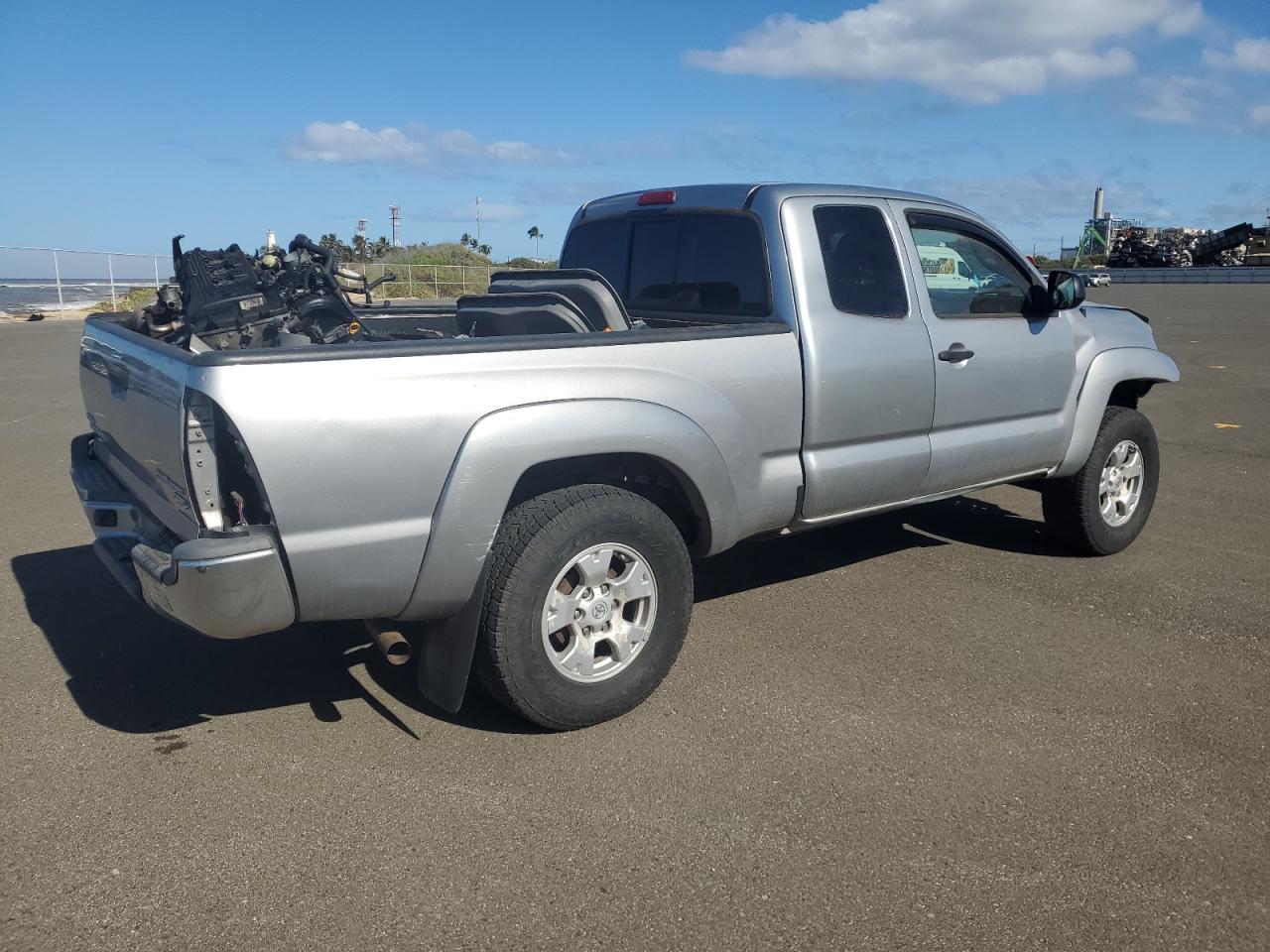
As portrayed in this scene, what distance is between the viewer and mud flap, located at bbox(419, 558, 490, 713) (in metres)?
3.49

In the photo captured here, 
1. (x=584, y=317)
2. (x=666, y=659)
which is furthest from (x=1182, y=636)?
(x=584, y=317)

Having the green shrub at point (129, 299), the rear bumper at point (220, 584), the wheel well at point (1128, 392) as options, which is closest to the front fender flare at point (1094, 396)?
the wheel well at point (1128, 392)

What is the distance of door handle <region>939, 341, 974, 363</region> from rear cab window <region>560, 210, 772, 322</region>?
37.0 inches

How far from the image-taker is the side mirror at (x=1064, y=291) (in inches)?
207

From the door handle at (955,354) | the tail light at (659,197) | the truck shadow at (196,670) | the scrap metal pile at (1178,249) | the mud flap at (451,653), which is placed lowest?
the truck shadow at (196,670)

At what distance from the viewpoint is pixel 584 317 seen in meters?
4.34

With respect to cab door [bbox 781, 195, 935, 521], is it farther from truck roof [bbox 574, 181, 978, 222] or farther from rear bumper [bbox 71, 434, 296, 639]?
rear bumper [bbox 71, 434, 296, 639]

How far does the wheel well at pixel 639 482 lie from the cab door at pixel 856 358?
52 centimetres

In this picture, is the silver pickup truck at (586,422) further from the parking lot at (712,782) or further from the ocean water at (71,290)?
the ocean water at (71,290)

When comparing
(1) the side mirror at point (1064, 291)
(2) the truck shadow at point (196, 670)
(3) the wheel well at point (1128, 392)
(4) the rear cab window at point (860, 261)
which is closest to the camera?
(2) the truck shadow at point (196, 670)

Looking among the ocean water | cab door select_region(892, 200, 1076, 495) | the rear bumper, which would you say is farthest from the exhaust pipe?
the ocean water

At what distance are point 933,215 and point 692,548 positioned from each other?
207 centimetres

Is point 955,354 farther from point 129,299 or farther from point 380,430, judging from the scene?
point 129,299

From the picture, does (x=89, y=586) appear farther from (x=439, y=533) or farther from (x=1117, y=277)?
(x=1117, y=277)
